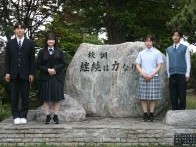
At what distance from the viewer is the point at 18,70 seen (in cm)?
706

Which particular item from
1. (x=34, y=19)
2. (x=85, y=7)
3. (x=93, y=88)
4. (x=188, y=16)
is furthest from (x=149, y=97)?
(x=85, y=7)

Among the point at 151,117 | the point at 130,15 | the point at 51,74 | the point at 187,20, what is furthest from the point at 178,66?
the point at 130,15

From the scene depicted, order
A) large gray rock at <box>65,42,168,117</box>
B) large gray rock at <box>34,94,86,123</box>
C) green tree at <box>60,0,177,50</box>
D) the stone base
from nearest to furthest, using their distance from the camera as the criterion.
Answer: the stone base
large gray rock at <box>34,94,86,123</box>
large gray rock at <box>65,42,168,117</box>
green tree at <box>60,0,177,50</box>

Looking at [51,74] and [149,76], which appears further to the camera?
[149,76]

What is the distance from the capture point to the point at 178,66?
7574mm

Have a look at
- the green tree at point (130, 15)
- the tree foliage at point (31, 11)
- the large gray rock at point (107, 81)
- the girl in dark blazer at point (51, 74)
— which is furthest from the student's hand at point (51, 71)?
the green tree at point (130, 15)

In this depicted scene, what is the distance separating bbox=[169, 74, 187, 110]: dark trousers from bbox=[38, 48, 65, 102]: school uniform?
6.07ft

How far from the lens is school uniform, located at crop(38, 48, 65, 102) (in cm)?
719

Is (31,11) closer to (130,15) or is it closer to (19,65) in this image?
(130,15)

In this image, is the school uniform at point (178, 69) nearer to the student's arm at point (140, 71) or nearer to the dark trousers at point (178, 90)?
the dark trousers at point (178, 90)

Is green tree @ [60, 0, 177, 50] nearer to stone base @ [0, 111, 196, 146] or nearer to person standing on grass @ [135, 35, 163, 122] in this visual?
person standing on grass @ [135, 35, 163, 122]

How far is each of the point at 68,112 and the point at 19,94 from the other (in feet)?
2.75

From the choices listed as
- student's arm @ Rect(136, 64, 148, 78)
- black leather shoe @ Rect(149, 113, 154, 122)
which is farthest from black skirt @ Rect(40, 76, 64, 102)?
black leather shoe @ Rect(149, 113, 154, 122)

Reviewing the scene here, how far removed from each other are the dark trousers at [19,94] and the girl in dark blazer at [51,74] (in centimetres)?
26
